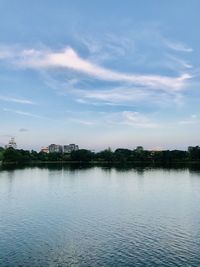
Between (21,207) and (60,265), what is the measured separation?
92.1ft

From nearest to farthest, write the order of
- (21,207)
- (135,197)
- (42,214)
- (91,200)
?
1. (42,214)
2. (21,207)
3. (91,200)
4. (135,197)

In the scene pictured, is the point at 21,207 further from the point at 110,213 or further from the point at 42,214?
the point at 110,213

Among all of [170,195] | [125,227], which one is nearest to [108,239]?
[125,227]

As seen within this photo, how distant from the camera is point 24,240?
33469mm

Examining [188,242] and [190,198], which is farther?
[190,198]

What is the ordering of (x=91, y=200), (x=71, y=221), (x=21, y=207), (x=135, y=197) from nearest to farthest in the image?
1. (x=71, y=221)
2. (x=21, y=207)
3. (x=91, y=200)
4. (x=135, y=197)

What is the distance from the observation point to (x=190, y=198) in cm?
6175

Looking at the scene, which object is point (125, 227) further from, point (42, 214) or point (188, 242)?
point (42, 214)

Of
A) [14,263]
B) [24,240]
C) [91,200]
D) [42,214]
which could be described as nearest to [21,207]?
[42,214]

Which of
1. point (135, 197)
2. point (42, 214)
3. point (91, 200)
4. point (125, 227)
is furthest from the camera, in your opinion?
point (135, 197)

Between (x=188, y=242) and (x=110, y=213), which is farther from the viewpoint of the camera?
(x=110, y=213)

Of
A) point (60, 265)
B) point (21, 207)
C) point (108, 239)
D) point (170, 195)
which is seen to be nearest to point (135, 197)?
point (170, 195)

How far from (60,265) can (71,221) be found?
54.2 feet

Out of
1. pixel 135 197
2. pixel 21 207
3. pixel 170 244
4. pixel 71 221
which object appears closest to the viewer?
pixel 170 244
